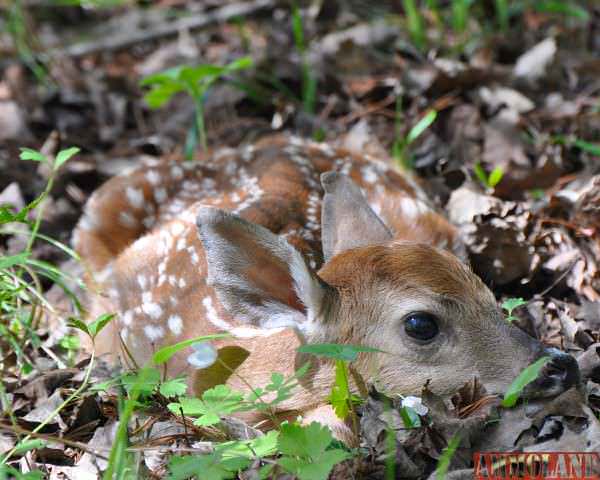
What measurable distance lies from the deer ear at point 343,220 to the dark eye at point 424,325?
59 centimetres

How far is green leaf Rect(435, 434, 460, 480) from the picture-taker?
1992 mm

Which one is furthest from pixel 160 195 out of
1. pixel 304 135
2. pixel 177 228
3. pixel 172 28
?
pixel 172 28

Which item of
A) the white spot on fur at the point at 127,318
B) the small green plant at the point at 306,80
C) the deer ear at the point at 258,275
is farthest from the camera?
the small green plant at the point at 306,80

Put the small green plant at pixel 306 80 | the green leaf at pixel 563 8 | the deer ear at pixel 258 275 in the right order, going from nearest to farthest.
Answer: the deer ear at pixel 258 275
the small green plant at pixel 306 80
the green leaf at pixel 563 8

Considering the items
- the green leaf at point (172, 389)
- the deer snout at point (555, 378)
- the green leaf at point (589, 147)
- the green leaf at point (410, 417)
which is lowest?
the green leaf at point (589, 147)

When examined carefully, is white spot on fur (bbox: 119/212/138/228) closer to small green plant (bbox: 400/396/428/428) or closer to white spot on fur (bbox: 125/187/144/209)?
white spot on fur (bbox: 125/187/144/209)

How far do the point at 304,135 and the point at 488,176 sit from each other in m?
1.32

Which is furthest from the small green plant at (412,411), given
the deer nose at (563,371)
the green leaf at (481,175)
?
the green leaf at (481,175)

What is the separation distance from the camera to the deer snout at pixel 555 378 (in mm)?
2436

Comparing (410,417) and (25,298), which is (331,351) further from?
(25,298)

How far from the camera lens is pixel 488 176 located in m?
4.29

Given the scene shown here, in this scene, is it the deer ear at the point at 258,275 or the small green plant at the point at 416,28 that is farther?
the small green plant at the point at 416,28

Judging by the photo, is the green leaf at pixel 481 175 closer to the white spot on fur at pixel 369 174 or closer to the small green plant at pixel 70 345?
the white spot on fur at pixel 369 174

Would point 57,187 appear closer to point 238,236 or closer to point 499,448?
point 238,236
